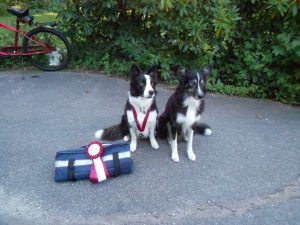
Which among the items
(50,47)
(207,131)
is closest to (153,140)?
(207,131)

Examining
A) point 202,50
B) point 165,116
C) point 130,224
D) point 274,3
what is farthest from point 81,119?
point 274,3

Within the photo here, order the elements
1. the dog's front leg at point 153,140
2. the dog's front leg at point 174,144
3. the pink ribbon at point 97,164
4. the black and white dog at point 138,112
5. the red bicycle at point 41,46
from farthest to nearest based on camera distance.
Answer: the red bicycle at point 41,46
the dog's front leg at point 153,140
the dog's front leg at point 174,144
the black and white dog at point 138,112
the pink ribbon at point 97,164

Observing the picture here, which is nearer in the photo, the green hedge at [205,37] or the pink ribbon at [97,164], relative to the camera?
the pink ribbon at [97,164]

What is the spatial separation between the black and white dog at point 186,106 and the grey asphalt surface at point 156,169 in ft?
1.04

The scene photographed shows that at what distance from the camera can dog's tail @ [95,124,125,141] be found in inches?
160

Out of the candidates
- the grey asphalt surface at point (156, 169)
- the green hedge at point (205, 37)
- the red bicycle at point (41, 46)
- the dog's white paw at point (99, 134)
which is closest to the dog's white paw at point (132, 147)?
the grey asphalt surface at point (156, 169)

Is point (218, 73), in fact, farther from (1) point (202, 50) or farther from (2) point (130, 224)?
(2) point (130, 224)

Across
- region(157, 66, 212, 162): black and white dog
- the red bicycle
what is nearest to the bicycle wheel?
the red bicycle

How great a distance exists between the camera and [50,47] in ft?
20.6

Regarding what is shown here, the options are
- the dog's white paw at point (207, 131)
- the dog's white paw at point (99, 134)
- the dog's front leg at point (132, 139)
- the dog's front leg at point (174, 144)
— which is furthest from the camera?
the dog's white paw at point (207, 131)

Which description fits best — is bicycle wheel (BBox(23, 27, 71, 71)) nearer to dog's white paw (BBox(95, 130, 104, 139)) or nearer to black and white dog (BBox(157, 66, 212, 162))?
dog's white paw (BBox(95, 130, 104, 139))

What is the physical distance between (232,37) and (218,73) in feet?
2.57

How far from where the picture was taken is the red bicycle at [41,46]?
242 inches

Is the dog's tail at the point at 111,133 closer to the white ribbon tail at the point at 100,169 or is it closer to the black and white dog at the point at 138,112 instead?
the black and white dog at the point at 138,112
